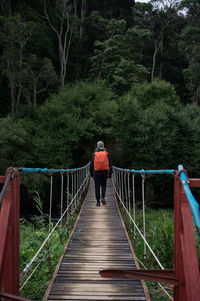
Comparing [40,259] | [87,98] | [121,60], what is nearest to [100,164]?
[40,259]

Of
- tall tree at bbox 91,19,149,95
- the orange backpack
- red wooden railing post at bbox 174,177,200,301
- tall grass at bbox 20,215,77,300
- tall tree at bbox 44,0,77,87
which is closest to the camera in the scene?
red wooden railing post at bbox 174,177,200,301

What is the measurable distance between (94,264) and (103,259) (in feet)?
0.55

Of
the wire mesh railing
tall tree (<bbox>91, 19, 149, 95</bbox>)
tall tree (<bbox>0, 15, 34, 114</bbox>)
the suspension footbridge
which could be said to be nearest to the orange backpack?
the wire mesh railing

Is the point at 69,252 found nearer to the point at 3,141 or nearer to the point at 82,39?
the point at 3,141

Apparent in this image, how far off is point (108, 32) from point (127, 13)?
395cm

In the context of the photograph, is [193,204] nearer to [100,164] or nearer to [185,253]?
[185,253]

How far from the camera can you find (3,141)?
11.6m

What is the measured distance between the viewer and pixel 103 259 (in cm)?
286

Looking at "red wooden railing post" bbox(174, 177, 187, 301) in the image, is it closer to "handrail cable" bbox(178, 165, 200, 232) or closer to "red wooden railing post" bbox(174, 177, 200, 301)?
"red wooden railing post" bbox(174, 177, 200, 301)

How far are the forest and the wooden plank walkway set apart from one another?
27.1 feet

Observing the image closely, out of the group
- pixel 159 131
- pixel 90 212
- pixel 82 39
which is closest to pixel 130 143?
pixel 159 131

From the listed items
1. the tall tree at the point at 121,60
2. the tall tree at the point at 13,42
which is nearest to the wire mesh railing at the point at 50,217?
the tall tree at the point at 13,42

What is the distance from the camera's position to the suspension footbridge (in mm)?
1149

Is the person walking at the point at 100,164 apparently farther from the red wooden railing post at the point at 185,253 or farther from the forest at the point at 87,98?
the forest at the point at 87,98
